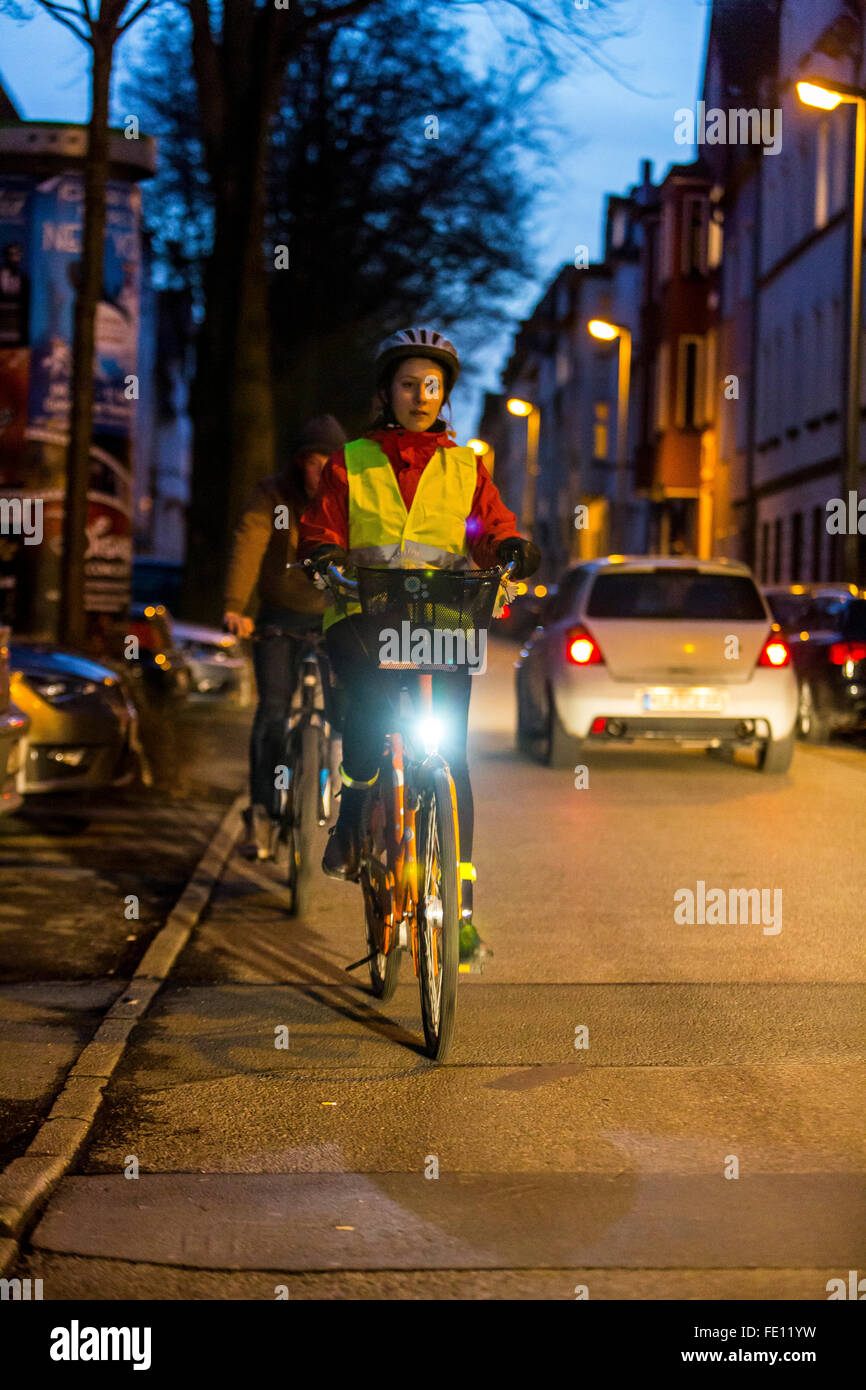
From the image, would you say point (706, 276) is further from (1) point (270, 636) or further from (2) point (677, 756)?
(1) point (270, 636)

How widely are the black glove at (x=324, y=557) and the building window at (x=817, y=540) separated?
30364mm

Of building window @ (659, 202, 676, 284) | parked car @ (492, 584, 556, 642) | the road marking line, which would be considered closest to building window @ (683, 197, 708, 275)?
building window @ (659, 202, 676, 284)

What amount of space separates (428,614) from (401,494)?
47cm

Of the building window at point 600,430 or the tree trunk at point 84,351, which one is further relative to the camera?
the building window at point 600,430

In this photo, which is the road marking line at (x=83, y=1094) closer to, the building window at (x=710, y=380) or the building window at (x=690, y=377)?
the building window at (x=710, y=380)

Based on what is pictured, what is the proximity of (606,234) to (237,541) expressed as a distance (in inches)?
2738

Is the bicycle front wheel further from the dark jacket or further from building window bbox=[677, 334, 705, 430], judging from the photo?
building window bbox=[677, 334, 705, 430]

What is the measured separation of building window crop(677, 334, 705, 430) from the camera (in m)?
50.9

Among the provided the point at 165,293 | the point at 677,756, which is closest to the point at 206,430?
the point at 677,756

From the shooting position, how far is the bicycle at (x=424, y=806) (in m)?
5.76

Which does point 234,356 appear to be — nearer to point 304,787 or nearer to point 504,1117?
point 304,787

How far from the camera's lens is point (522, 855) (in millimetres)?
10398

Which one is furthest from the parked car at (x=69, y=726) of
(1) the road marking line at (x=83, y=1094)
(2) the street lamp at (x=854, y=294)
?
(2) the street lamp at (x=854, y=294)

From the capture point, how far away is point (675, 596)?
1504 cm
